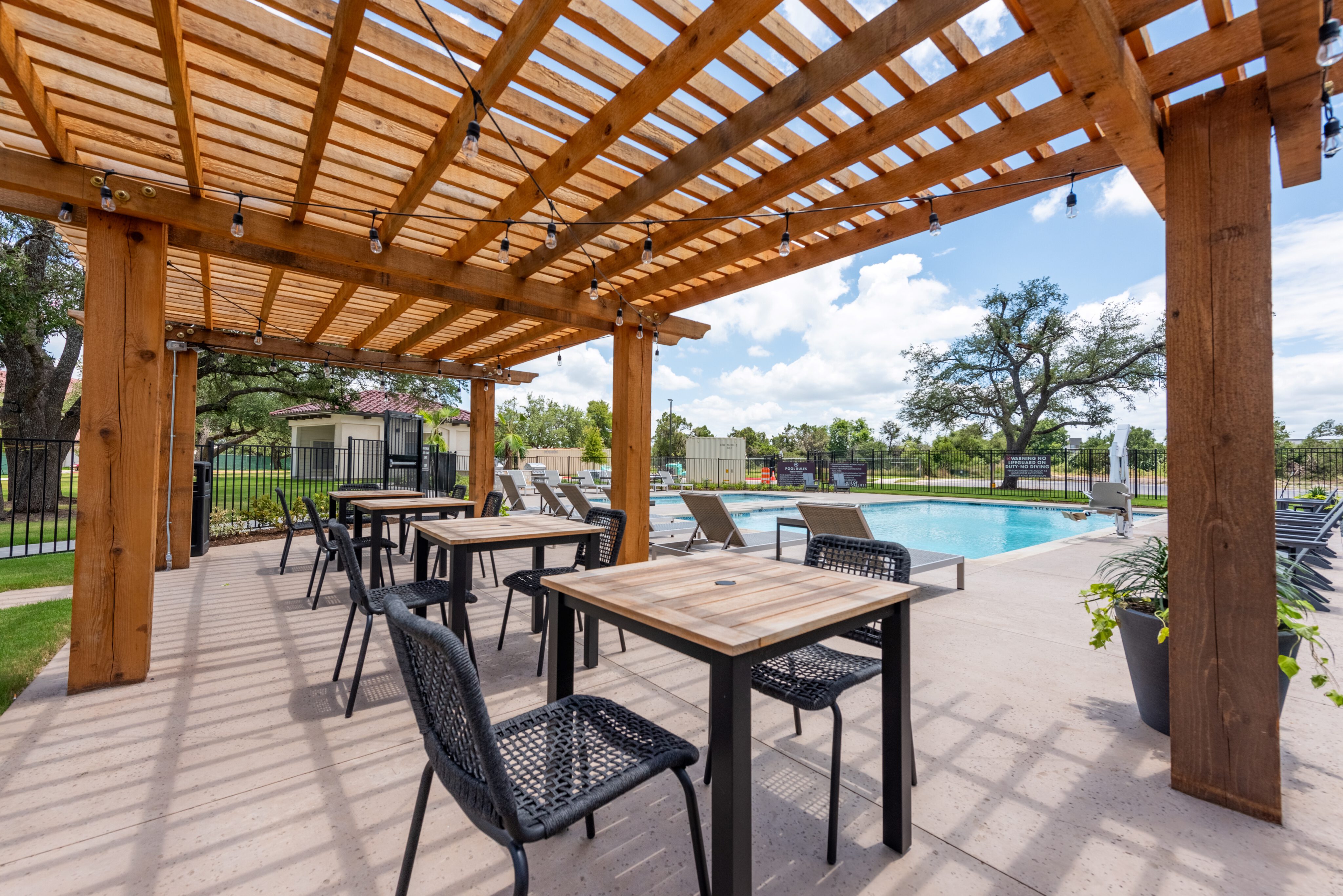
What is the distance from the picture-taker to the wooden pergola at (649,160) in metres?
1.83

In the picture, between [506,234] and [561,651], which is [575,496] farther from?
[561,651]

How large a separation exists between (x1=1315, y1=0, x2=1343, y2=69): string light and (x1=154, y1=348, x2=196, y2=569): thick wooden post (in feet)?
26.0

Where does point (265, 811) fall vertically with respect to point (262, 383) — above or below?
below

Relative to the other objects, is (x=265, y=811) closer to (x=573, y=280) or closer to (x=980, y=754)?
(x=980, y=754)

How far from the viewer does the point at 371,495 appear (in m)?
6.12

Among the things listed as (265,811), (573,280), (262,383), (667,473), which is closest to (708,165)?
(573,280)

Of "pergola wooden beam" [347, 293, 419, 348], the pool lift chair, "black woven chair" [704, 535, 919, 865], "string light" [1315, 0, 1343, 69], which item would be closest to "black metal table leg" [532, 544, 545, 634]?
"black woven chair" [704, 535, 919, 865]

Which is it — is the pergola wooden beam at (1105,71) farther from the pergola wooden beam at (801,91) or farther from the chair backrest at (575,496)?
the chair backrest at (575,496)

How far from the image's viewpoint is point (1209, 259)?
1909mm

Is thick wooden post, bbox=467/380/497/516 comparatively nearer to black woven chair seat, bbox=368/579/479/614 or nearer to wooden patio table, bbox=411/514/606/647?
wooden patio table, bbox=411/514/606/647

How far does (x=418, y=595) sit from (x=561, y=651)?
1.55 m

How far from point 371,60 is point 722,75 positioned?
1.51 meters

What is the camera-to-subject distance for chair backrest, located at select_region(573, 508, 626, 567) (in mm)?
3359

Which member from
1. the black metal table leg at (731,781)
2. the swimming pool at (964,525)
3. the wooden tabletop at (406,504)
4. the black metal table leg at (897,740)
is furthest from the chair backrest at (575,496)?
the black metal table leg at (731,781)
